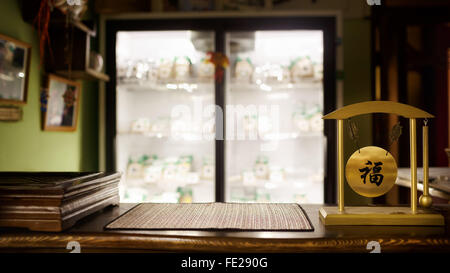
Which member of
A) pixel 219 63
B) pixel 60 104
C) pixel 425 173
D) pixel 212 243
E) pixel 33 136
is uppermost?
pixel 219 63

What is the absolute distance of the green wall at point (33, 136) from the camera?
1.96m

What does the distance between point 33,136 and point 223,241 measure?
5.68 feet

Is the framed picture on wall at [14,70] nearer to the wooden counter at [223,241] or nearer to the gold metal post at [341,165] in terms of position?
the wooden counter at [223,241]

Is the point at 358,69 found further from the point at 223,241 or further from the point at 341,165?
the point at 223,241

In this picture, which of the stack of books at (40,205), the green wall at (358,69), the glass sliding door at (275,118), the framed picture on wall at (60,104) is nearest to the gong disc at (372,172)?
the stack of books at (40,205)

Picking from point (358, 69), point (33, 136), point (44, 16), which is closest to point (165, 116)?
point (33, 136)

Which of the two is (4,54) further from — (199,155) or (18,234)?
(199,155)

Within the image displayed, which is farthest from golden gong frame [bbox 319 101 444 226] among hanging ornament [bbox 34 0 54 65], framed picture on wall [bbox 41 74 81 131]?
framed picture on wall [bbox 41 74 81 131]

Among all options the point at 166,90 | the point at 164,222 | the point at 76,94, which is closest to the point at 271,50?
the point at 166,90

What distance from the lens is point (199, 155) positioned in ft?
11.2

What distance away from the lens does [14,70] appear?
1.95 meters

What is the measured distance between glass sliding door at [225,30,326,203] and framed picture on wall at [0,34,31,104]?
1.57 metres

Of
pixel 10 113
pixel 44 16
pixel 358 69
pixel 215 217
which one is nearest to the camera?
pixel 215 217

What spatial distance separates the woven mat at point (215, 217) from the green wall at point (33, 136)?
110cm
